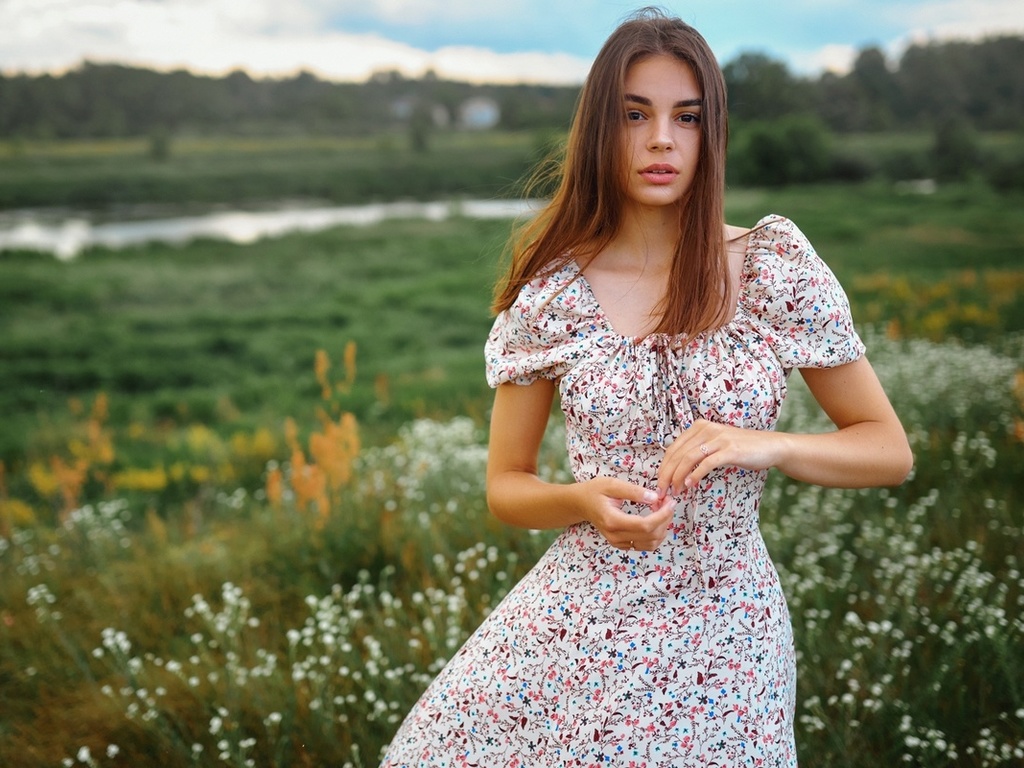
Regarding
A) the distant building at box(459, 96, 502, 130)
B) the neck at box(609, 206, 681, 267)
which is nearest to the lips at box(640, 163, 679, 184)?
the neck at box(609, 206, 681, 267)

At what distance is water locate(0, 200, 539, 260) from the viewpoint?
9.05m

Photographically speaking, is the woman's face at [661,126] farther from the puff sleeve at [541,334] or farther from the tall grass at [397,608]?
the tall grass at [397,608]

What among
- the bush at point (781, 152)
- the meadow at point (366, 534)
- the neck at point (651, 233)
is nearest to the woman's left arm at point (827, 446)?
the neck at point (651, 233)

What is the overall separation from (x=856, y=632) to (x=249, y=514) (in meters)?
3.28

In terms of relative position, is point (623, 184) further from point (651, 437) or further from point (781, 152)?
point (781, 152)

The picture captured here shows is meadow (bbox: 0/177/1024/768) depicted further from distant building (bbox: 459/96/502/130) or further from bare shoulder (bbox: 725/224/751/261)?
distant building (bbox: 459/96/502/130)

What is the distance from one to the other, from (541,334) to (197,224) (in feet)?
31.0

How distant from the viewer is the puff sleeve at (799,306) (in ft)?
5.31

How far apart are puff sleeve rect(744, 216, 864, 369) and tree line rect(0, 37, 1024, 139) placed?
17.4 feet

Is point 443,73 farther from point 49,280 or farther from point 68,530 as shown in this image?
point 68,530

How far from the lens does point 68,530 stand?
438cm

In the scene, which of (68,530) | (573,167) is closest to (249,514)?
(68,530)

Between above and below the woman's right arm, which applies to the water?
above

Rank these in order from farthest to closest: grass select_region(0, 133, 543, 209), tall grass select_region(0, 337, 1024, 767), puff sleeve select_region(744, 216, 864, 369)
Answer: grass select_region(0, 133, 543, 209) → tall grass select_region(0, 337, 1024, 767) → puff sleeve select_region(744, 216, 864, 369)
